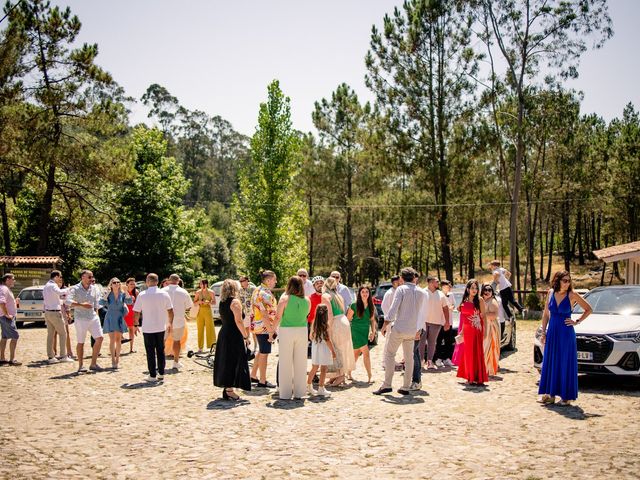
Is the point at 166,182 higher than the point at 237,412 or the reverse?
higher

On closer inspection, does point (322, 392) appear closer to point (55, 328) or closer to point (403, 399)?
point (403, 399)

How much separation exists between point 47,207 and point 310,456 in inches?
1322

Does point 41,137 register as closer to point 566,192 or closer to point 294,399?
point 294,399

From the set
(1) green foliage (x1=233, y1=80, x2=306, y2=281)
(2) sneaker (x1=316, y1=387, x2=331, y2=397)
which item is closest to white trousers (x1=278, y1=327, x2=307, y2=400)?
(2) sneaker (x1=316, y1=387, x2=331, y2=397)

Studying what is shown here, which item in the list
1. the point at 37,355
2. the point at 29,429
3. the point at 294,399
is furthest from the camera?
the point at 37,355

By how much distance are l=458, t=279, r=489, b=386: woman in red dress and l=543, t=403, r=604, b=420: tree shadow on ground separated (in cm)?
196

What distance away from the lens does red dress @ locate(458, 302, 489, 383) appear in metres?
11.8

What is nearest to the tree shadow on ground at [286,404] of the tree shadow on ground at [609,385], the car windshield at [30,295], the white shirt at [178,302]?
the white shirt at [178,302]

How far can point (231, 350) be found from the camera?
34.4 ft

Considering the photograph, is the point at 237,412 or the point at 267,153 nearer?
the point at 237,412

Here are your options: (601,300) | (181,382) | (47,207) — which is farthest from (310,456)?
(47,207)

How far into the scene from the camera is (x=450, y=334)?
14.8 meters

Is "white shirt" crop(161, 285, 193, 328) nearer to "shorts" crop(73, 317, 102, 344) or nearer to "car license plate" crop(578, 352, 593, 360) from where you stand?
"shorts" crop(73, 317, 102, 344)

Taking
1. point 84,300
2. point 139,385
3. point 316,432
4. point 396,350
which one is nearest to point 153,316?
point 139,385
